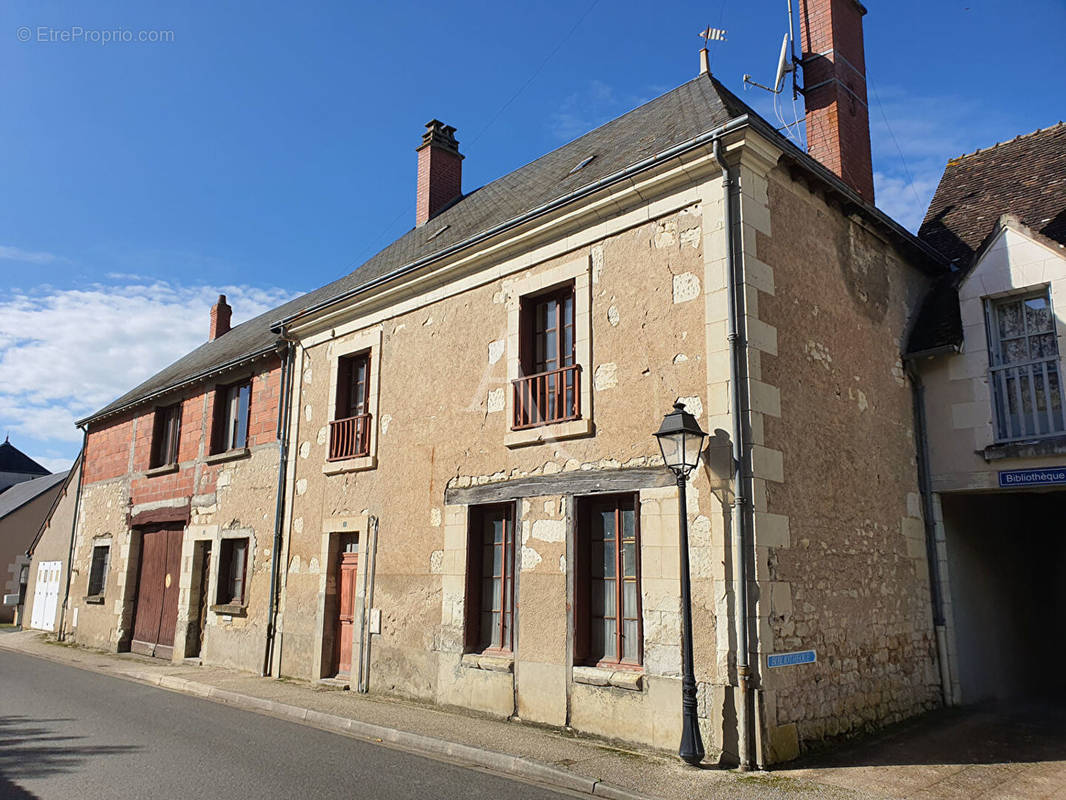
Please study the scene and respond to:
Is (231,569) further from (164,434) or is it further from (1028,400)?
(1028,400)

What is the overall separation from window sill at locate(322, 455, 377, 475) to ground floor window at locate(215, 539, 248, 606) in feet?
8.60

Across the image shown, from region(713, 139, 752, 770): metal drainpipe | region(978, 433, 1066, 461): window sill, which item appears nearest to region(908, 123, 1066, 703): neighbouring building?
region(978, 433, 1066, 461): window sill

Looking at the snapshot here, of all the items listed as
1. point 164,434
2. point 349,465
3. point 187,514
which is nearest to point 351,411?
point 349,465

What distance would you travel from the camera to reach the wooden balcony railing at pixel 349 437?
10789 mm

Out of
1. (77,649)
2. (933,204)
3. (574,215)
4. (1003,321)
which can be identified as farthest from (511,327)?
(77,649)

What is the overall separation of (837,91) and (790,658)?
22.9 ft

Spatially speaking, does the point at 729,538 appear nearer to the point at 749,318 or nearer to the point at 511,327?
the point at 749,318

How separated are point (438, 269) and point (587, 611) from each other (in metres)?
4.52

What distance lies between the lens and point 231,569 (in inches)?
510

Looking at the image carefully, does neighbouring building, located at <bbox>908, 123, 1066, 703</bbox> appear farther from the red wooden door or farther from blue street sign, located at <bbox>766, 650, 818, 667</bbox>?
the red wooden door

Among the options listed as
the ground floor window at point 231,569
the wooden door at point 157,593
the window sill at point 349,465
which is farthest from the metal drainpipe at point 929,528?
the wooden door at point 157,593

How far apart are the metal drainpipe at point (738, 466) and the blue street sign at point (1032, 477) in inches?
141

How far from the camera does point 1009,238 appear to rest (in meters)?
8.68

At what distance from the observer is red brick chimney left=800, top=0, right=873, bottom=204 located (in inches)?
389
